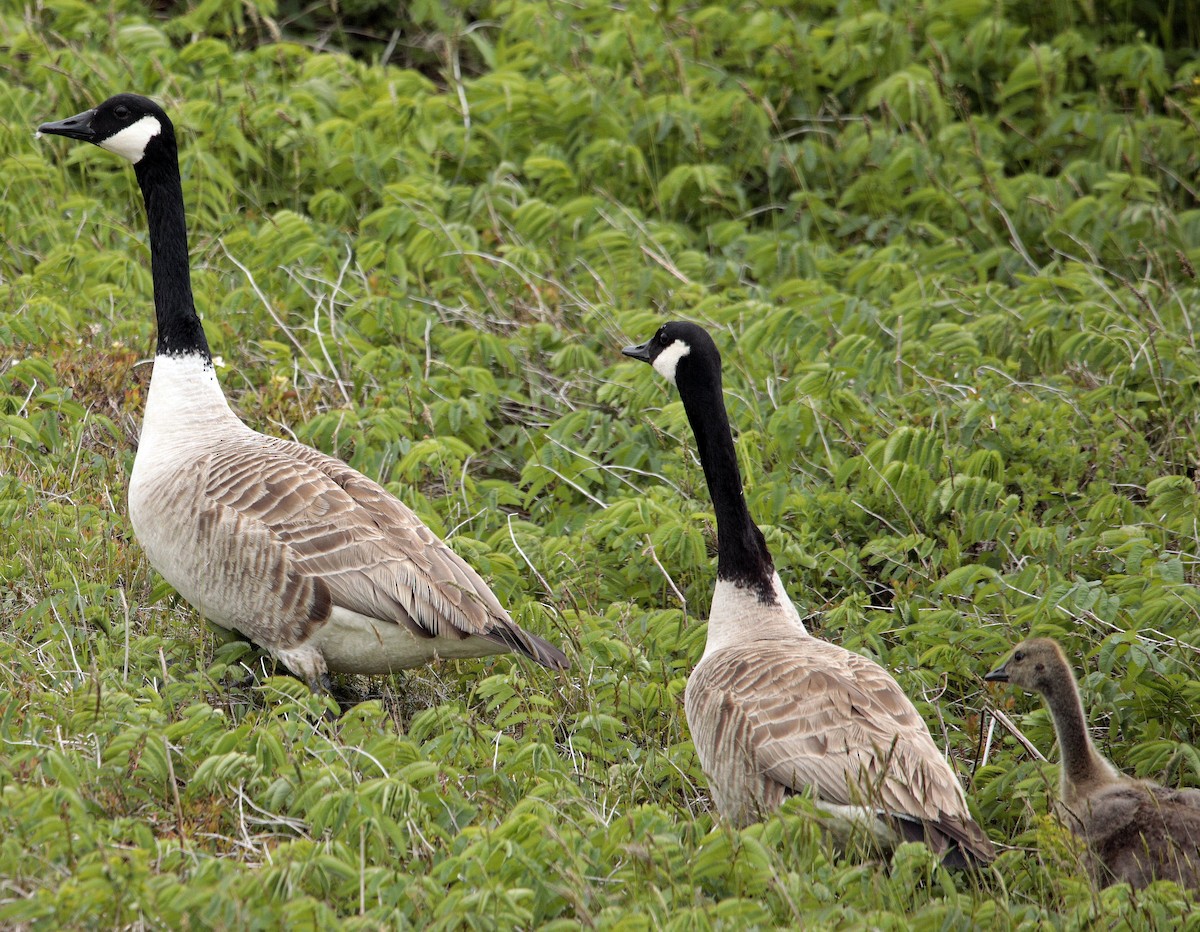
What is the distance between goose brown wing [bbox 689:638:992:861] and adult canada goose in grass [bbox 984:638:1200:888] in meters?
0.45

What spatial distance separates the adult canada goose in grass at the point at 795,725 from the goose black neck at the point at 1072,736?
0.41 m

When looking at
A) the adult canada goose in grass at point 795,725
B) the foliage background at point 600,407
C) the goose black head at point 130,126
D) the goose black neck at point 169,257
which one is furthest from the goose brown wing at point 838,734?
the goose black head at point 130,126

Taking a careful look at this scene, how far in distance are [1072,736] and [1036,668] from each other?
10.5 inches

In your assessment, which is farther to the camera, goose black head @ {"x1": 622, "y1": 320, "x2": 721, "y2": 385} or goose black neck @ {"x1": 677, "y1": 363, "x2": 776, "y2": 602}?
goose black head @ {"x1": 622, "y1": 320, "x2": 721, "y2": 385}

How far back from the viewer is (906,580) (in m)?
6.29

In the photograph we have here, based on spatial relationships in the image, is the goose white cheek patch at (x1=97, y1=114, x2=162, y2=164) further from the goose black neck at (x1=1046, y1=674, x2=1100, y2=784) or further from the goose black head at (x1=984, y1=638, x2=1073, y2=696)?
the goose black neck at (x1=1046, y1=674, x2=1100, y2=784)

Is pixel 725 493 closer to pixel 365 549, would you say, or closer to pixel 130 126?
pixel 365 549

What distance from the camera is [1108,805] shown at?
14.9ft

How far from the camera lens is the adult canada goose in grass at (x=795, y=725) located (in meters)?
4.32

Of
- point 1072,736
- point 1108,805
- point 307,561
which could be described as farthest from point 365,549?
point 1108,805

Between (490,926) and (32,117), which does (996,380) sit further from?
(32,117)

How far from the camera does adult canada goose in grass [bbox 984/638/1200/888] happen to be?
14.5 feet

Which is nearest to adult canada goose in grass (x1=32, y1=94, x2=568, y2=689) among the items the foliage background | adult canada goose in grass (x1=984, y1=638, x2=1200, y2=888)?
the foliage background

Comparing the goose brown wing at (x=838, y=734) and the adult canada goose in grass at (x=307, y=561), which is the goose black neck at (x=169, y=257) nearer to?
the adult canada goose in grass at (x=307, y=561)
